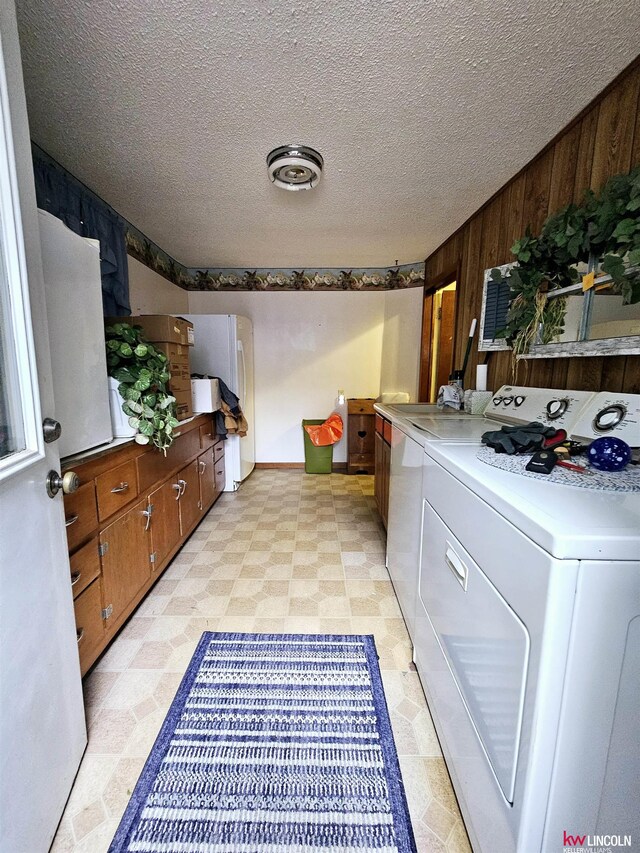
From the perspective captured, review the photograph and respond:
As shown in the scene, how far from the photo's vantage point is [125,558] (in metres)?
1.50

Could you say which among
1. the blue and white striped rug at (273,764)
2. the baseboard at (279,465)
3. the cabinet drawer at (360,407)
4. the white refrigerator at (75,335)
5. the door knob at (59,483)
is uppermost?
the white refrigerator at (75,335)

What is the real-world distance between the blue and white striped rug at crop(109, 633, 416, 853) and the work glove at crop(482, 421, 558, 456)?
39.6 inches

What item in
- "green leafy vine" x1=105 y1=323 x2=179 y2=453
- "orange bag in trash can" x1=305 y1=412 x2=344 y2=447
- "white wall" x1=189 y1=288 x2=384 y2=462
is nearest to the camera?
"green leafy vine" x1=105 y1=323 x2=179 y2=453

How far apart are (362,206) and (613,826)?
2.70 meters

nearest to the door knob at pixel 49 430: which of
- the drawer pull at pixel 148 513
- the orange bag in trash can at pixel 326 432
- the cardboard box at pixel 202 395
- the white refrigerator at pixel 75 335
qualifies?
the white refrigerator at pixel 75 335

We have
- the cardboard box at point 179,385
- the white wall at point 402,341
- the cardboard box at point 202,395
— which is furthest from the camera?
the white wall at point 402,341

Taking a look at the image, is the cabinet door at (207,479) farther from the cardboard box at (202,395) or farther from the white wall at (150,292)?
the white wall at (150,292)

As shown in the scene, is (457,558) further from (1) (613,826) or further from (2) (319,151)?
(2) (319,151)

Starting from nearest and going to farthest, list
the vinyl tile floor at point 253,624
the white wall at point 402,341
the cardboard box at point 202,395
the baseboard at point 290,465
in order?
1. the vinyl tile floor at point 253,624
2. the cardboard box at point 202,395
3. the white wall at point 402,341
4. the baseboard at point 290,465

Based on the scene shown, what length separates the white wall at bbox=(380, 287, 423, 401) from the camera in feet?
11.5

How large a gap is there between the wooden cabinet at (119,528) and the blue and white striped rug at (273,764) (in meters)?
0.41

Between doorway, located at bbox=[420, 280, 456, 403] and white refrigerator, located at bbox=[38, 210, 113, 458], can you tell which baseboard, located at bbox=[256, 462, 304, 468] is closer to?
doorway, located at bbox=[420, 280, 456, 403]

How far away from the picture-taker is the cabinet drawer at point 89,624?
3.96 feet

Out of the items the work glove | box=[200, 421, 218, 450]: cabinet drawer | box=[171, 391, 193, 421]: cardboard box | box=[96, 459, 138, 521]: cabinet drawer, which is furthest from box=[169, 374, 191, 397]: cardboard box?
the work glove
